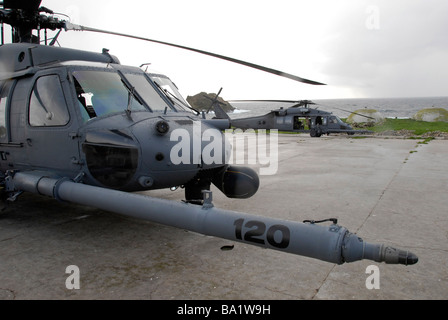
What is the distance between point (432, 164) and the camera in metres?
12.5

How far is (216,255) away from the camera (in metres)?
4.58

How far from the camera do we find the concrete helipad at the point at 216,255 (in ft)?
12.0

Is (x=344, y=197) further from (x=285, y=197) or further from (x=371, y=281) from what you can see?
(x=371, y=281)

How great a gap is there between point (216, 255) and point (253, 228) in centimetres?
168

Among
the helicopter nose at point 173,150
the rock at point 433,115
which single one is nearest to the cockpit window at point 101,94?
the helicopter nose at point 173,150

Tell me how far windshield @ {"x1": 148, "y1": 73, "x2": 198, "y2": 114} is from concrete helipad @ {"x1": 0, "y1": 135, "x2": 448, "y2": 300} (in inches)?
81.3

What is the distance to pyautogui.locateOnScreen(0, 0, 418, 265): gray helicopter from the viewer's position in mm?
3938

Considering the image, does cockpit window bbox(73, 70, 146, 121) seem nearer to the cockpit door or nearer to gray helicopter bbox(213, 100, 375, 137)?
the cockpit door

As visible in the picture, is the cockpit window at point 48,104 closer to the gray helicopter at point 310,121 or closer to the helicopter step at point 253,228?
the helicopter step at point 253,228

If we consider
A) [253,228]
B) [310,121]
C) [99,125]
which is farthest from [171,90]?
[310,121]

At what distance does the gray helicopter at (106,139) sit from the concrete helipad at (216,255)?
2.36ft

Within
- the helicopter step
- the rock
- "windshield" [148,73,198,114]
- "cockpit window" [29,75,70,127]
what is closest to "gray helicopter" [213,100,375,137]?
"windshield" [148,73,198,114]

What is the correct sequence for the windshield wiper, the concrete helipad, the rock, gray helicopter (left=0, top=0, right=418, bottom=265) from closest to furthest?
the concrete helipad < gray helicopter (left=0, top=0, right=418, bottom=265) < the windshield wiper < the rock
